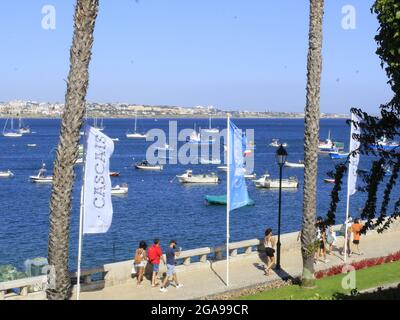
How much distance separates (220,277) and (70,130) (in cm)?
915

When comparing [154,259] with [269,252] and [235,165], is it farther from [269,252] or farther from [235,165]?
[269,252]

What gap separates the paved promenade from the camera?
17.1 m

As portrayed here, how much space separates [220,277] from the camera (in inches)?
766

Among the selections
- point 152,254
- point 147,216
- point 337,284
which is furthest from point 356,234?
point 147,216

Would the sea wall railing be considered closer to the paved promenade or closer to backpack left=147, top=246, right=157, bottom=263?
the paved promenade

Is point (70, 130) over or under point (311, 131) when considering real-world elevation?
over

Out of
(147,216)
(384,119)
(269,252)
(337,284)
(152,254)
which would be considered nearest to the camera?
(384,119)

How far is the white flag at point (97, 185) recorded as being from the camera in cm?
1434

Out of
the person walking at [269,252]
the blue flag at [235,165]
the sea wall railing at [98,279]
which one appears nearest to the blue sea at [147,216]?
the person walking at [269,252]

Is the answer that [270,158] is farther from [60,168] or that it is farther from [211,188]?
[60,168]

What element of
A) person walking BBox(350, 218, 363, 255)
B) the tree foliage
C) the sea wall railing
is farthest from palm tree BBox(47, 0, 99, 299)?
person walking BBox(350, 218, 363, 255)

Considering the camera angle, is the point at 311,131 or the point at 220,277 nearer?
the point at 311,131

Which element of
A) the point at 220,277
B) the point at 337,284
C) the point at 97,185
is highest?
the point at 97,185
